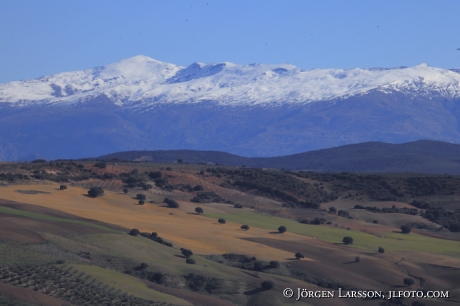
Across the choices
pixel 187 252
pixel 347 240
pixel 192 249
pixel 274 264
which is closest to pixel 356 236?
pixel 347 240

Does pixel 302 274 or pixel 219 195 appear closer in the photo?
pixel 302 274

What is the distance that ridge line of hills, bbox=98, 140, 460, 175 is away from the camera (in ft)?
495

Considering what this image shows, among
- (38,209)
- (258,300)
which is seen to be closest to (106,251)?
(258,300)

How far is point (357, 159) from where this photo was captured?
16975cm

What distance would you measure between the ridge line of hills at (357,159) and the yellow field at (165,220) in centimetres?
8132

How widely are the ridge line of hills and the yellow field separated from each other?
267ft

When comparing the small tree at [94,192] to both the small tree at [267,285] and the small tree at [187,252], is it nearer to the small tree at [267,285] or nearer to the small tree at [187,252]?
the small tree at [187,252]

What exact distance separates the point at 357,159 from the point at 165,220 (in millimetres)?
115587

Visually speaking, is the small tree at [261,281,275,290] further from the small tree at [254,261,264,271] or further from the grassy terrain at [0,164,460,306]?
the small tree at [254,261,264,271]

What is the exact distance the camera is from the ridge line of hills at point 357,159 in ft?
495

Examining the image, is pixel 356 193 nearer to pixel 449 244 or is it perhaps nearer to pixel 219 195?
pixel 219 195

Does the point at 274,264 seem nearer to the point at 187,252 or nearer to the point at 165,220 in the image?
the point at 187,252

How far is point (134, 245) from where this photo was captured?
44.8 metres

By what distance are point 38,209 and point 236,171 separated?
4239 cm
